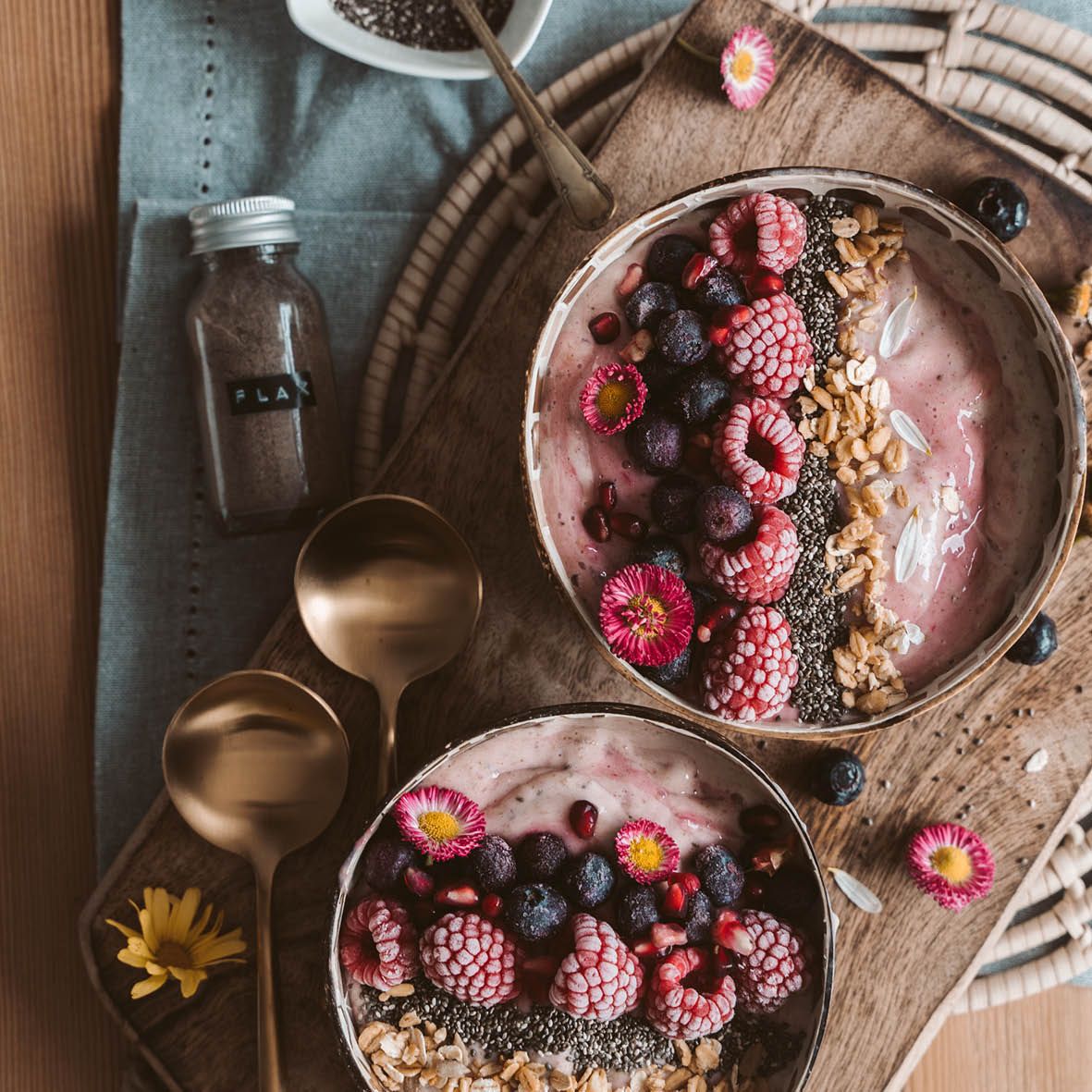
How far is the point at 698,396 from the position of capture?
0.87 metres

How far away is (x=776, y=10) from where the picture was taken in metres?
1.00

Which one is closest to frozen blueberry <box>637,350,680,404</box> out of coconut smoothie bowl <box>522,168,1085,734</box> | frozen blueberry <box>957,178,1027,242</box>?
coconut smoothie bowl <box>522,168,1085,734</box>

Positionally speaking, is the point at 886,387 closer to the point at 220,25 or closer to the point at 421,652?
the point at 421,652

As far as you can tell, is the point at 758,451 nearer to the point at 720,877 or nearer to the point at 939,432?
the point at 939,432

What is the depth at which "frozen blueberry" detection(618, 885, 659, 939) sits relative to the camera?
907 mm

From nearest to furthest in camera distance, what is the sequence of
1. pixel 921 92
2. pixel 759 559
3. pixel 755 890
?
pixel 759 559
pixel 755 890
pixel 921 92

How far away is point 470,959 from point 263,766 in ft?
0.99

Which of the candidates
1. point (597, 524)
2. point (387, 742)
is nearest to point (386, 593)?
point (387, 742)

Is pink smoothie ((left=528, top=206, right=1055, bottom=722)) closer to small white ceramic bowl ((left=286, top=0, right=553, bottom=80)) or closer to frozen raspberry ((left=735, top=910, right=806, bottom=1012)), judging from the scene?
frozen raspberry ((left=735, top=910, right=806, bottom=1012))

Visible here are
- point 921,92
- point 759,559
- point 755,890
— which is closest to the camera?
point 759,559

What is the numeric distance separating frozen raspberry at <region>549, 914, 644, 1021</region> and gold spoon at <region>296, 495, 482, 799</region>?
10.7 inches

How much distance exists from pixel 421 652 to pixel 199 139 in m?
0.63

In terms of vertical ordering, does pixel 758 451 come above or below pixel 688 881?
above

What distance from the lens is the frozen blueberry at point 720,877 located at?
3.01 feet
